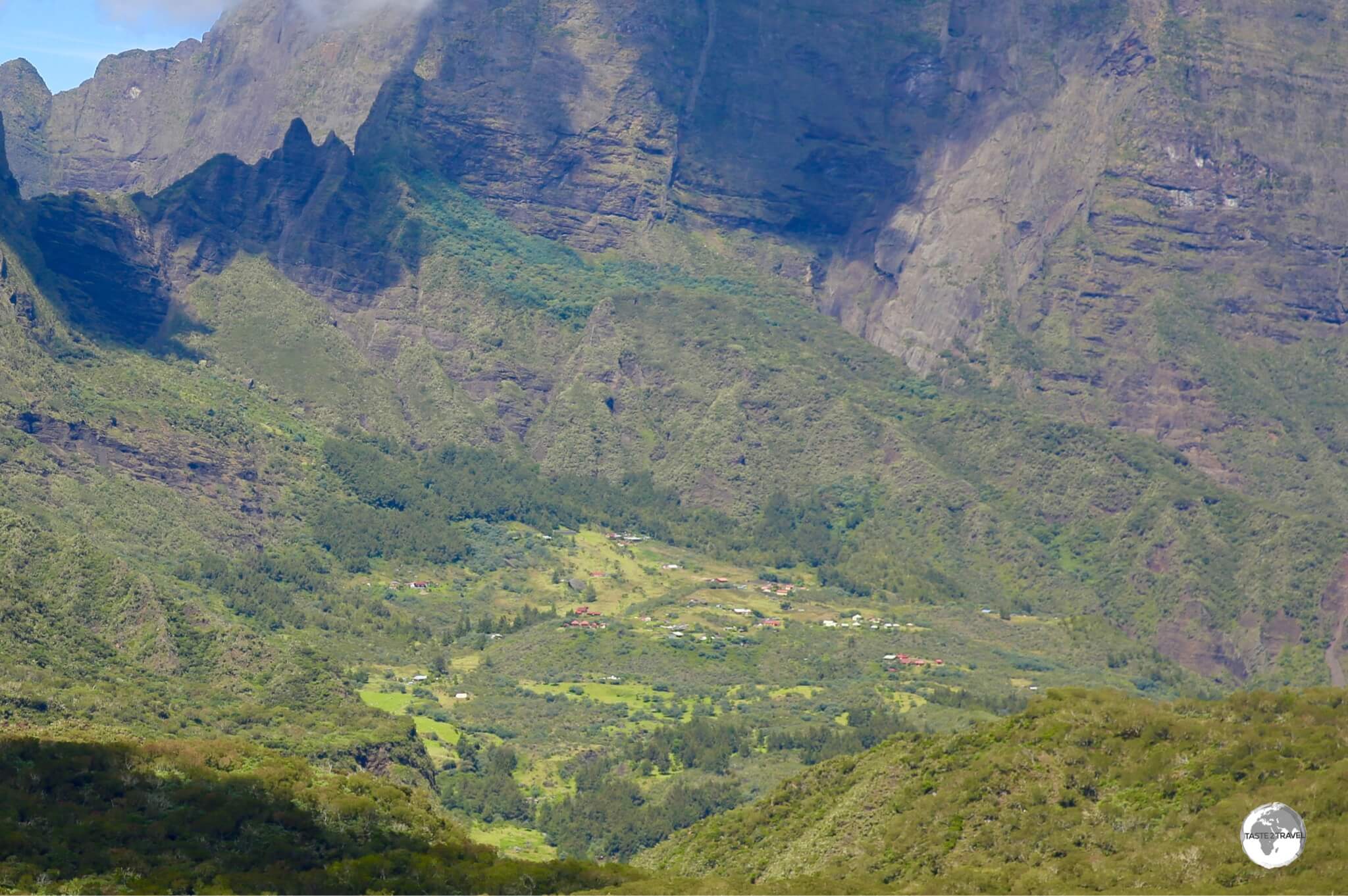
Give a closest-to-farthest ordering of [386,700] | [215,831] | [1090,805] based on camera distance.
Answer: [215,831]
[1090,805]
[386,700]

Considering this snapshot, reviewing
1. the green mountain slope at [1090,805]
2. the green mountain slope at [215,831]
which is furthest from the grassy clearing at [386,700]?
the green mountain slope at [215,831]

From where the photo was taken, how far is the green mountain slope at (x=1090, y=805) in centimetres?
7644

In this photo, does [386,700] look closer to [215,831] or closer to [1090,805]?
[215,831]

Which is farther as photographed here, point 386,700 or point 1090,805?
point 386,700

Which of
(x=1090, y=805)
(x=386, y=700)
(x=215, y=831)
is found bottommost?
(x=215, y=831)

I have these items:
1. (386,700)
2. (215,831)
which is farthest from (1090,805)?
(386,700)

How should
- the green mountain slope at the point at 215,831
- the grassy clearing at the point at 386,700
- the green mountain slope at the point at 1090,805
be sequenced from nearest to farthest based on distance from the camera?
the green mountain slope at the point at 1090,805 → the green mountain slope at the point at 215,831 → the grassy clearing at the point at 386,700

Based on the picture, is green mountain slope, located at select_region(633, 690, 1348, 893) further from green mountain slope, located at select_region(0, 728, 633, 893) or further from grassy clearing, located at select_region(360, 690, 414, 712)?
grassy clearing, located at select_region(360, 690, 414, 712)

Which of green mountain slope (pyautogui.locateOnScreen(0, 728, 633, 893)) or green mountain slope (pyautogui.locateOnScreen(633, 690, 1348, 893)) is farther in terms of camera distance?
green mountain slope (pyautogui.locateOnScreen(0, 728, 633, 893))

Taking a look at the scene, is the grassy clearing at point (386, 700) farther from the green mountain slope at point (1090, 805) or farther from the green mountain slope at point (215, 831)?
the green mountain slope at point (215, 831)

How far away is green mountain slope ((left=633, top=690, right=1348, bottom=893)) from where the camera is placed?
76438 millimetres

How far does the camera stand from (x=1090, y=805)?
8544 cm

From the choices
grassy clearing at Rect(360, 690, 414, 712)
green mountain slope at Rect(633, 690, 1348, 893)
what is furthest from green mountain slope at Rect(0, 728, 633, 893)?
grassy clearing at Rect(360, 690, 414, 712)

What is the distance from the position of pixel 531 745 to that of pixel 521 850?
134ft
